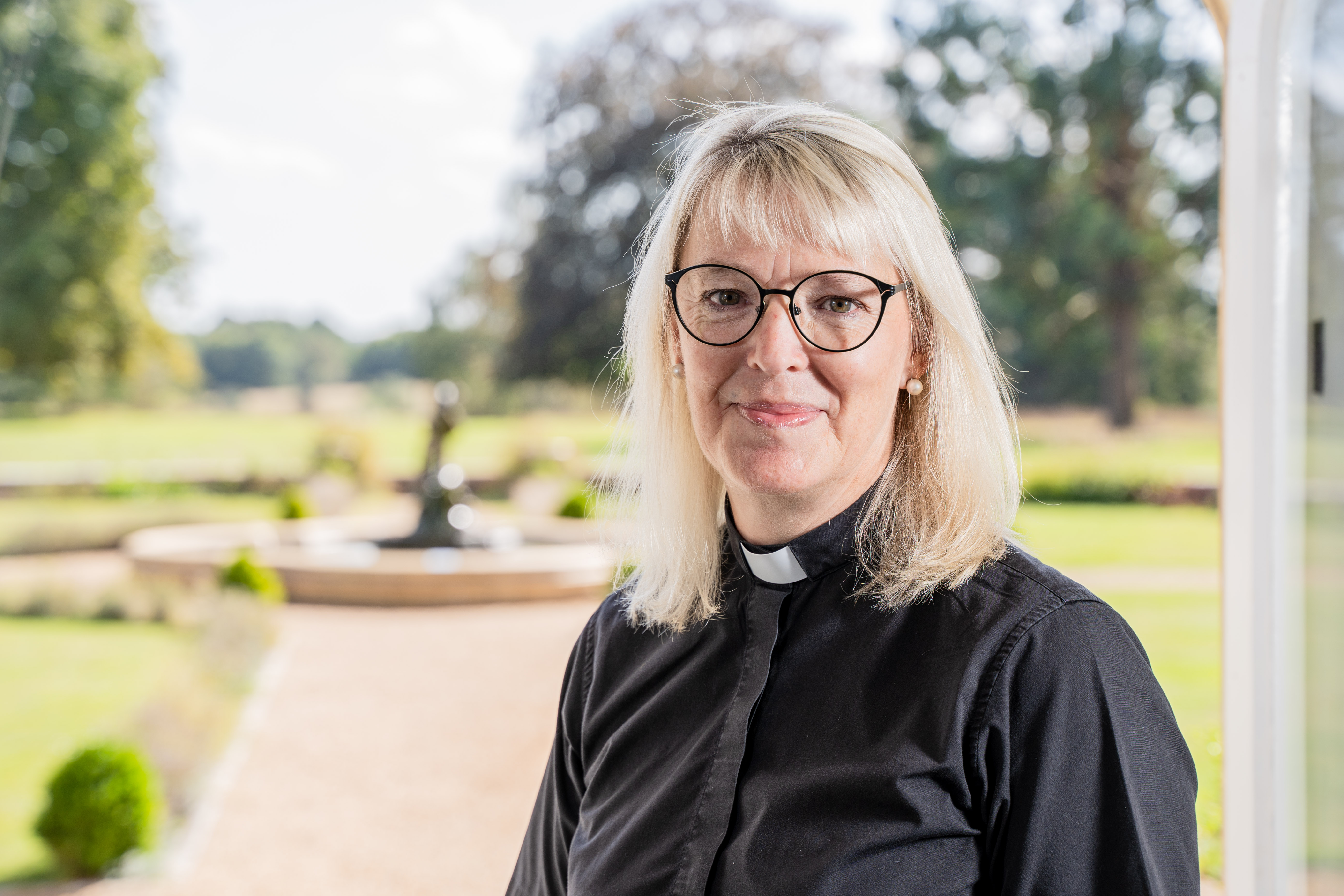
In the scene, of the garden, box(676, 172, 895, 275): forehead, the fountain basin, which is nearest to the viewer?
box(676, 172, 895, 275): forehead

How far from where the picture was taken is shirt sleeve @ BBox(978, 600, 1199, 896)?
1011 millimetres

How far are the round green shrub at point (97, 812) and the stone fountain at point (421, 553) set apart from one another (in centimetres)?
492

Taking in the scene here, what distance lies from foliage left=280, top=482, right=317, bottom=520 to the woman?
453 inches

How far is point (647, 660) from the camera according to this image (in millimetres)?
1376

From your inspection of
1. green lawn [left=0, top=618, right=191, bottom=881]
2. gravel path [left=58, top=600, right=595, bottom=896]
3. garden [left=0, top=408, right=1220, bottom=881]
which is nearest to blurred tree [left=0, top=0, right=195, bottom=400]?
garden [left=0, top=408, right=1220, bottom=881]

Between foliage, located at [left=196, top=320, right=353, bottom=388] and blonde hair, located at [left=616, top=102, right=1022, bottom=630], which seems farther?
foliage, located at [left=196, top=320, right=353, bottom=388]

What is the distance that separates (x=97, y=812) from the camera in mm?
3994

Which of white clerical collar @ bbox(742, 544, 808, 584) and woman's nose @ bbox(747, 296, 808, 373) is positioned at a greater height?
woman's nose @ bbox(747, 296, 808, 373)

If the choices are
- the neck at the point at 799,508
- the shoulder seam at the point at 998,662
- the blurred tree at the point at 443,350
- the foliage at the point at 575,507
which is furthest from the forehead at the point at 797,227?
the blurred tree at the point at 443,350

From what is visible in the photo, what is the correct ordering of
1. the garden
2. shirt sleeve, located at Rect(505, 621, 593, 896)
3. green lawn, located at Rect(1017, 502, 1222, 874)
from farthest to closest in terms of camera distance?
the garden < green lawn, located at Rect(1017, 502, 1222, 874) < shirt sleeve, located at Rect(505, 621, 593, 896)

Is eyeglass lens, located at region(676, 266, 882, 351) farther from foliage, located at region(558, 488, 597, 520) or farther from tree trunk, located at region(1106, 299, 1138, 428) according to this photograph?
tree trunk, located at region(1106, 299, 1138, 428)

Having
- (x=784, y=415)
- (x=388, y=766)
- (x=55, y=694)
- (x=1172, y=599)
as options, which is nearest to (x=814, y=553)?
(x=784, y=415)

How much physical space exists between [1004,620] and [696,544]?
522 mm

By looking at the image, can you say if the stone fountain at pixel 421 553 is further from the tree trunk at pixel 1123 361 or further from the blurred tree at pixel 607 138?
the tree trunk at pixel 1123 361
